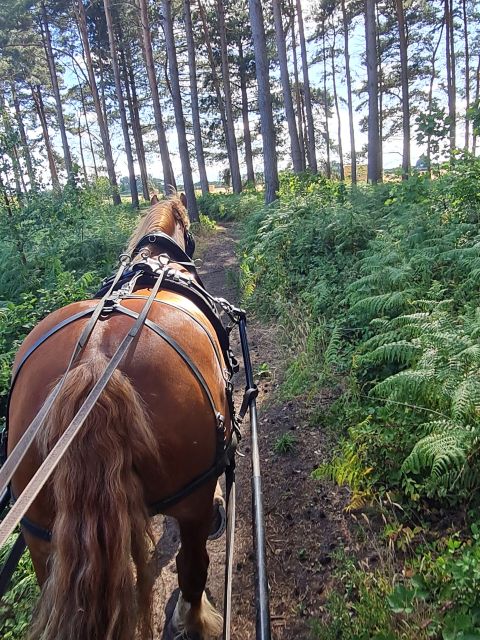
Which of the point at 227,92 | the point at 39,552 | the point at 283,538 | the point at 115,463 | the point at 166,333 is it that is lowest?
the point at 283,538

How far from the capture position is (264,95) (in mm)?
11383

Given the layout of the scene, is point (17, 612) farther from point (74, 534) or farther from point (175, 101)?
point (175, 101)

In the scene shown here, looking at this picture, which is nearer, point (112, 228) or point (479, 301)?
point (479, 301)

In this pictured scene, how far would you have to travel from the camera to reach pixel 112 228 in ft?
35.5

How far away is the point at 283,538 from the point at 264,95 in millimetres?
11119

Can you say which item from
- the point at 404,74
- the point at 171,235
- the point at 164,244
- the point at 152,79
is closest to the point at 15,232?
the point at 171,235

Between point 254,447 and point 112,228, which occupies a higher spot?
point 112,228

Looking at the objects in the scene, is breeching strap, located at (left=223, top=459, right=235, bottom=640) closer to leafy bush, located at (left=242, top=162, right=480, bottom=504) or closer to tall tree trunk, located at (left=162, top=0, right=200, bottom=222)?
leafy bush, located at (left=242, top=162, right=480, bottom=504)

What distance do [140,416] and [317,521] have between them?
198 centimetres

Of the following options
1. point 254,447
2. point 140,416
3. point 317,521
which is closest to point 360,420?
point 317,521

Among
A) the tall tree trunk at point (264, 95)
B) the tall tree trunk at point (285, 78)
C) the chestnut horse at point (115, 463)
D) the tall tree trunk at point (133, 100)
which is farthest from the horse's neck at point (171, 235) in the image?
the tall tree trunk at point (133, 100)

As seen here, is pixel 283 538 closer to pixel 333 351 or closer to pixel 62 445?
pixel 333 351

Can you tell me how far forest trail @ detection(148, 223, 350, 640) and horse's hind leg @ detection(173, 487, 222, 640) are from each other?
0.53ft

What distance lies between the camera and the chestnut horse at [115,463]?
1424mm
